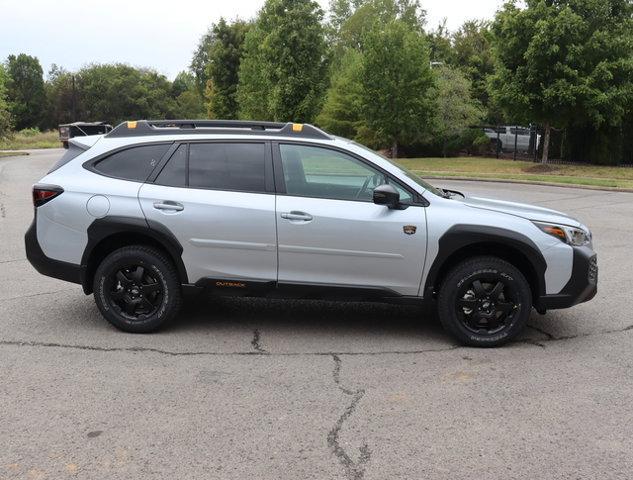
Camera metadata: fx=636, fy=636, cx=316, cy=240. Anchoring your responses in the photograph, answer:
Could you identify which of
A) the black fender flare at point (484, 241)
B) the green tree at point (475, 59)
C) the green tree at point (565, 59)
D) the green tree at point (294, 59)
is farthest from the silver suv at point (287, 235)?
the green tree at point (475, 59)

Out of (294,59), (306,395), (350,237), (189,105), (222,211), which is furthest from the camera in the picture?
(189,105)

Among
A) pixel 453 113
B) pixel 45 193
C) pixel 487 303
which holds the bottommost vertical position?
pixel 487 303

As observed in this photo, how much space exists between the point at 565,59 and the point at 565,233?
21379 mm

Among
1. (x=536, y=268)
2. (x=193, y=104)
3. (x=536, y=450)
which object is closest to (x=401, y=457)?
(x=536, y=450)

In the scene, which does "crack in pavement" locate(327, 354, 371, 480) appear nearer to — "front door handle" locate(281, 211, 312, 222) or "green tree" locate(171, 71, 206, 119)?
"front door handle" locate(281, 211, 312, 222)

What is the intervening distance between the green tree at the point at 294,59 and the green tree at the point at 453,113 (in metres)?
6.70

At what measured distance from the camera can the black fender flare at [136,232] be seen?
519 centimetres

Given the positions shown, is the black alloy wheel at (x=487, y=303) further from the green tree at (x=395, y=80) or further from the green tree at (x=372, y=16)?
the green tree at (x=372, y=16)

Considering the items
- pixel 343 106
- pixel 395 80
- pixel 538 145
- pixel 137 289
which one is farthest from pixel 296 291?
pixel 343 106

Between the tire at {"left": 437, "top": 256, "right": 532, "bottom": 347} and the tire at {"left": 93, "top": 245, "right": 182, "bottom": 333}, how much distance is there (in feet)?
7.35

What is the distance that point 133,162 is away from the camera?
17.9 ft

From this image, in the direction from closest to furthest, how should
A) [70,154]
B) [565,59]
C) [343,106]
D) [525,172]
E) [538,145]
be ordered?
[70,154], [565,59], [525,172], [538,145], [343,106]

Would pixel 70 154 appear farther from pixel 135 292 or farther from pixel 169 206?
pixel 135 292

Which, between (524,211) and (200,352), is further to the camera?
(524,211)
